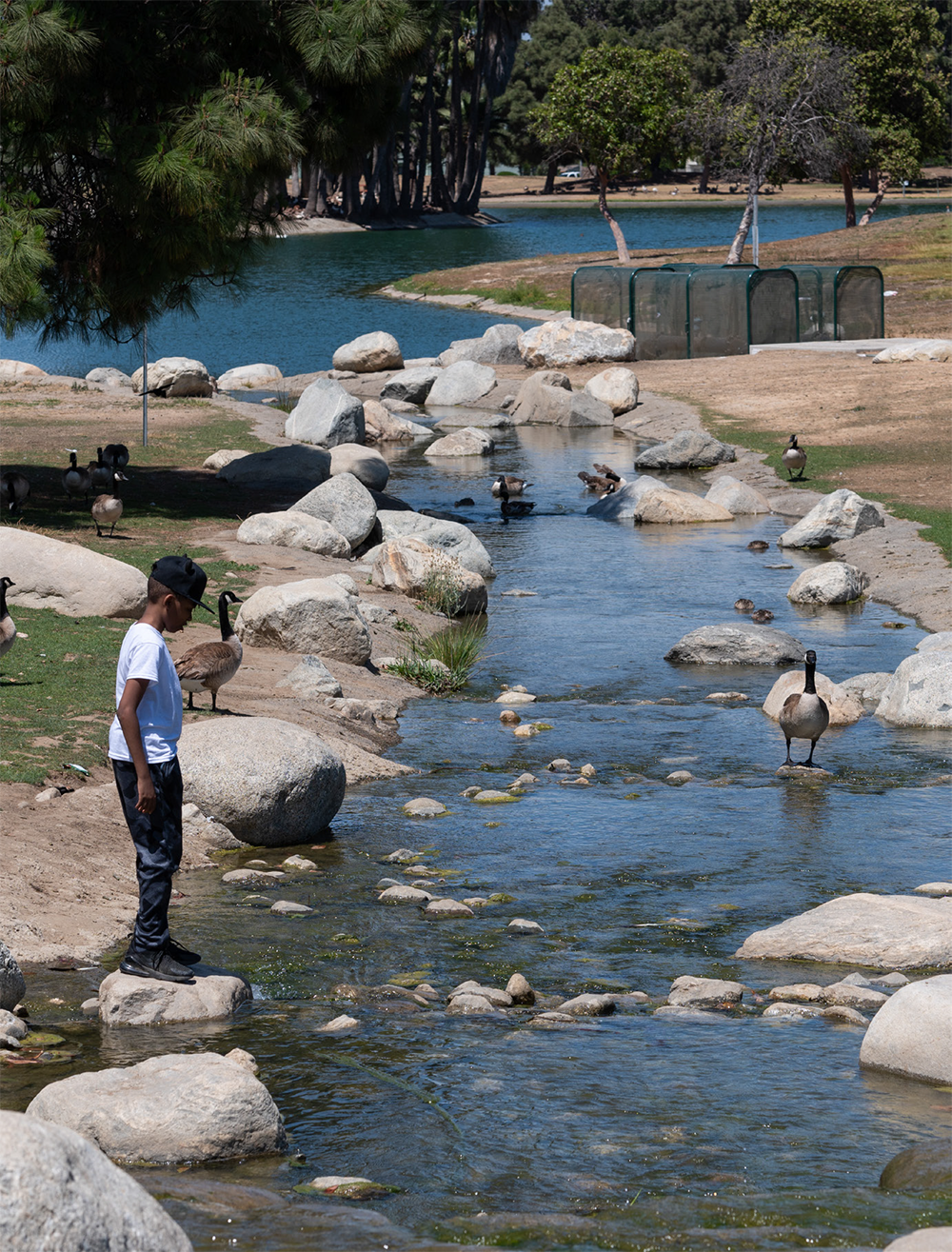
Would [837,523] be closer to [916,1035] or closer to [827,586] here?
[827,586]

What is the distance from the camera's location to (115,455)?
2577 centimetres

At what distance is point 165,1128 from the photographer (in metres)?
5.97

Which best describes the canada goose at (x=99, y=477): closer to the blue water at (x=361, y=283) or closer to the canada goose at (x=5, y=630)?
the blue water at (x=361, y=283)

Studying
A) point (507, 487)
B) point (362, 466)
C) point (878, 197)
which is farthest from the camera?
point (878, 197)

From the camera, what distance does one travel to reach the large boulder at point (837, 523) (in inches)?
930

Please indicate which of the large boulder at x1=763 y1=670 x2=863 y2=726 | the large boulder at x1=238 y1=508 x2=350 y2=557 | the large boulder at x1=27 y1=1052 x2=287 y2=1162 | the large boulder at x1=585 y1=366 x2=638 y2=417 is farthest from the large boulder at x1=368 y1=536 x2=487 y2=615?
the large boulder at x1=585 y1=366 x2=638 y2=417

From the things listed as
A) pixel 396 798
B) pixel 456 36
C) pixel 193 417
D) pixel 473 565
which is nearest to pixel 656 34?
pixel 456 36

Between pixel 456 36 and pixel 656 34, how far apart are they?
103ft

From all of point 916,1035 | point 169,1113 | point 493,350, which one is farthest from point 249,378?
point 169,1113

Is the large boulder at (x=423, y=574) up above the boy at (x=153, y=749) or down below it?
below

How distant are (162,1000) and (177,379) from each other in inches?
1361

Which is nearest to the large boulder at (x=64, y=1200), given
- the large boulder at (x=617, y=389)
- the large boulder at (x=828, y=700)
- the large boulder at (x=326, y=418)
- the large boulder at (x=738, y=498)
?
the large boulder at (x=828, y=700)

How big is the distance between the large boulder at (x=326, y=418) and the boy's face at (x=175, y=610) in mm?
25808

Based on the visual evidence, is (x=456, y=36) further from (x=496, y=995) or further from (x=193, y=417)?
(x=496, y=995)
